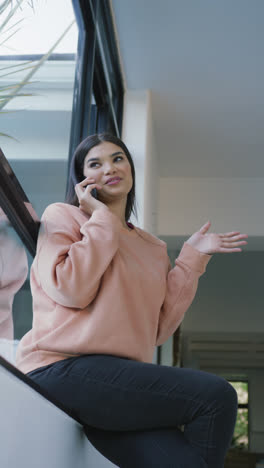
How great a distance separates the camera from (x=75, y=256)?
122 centimetres

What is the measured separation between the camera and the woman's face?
1534 mm

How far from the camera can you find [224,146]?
175 inches

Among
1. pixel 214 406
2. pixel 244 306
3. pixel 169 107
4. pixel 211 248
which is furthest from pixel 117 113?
pixel 244 306

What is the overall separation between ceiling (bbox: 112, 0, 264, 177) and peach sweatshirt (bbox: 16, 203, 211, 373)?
2058 mm

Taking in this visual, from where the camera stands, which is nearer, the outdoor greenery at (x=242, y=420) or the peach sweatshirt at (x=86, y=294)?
the peach sweatshirt at (x=86, y=294)

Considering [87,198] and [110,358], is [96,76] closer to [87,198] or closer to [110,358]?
[87,198]

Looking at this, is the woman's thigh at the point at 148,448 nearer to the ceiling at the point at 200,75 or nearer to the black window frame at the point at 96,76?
the black window frame at the point at 96,76

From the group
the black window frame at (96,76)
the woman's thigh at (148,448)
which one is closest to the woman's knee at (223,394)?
the woman's thigh at (148,448)

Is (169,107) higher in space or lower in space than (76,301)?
higher

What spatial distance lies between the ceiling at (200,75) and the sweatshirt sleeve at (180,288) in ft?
6.33

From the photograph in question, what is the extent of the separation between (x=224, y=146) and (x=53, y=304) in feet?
11.1

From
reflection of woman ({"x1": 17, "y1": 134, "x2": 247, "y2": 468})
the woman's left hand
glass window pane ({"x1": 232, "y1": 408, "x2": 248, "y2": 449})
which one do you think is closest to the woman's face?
reflection of woman ({"x1": 17, "y1": 134, "x2": 247, "y2": 468})

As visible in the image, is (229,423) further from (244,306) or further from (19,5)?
(244,306)

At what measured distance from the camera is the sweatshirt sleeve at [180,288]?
1.52m
